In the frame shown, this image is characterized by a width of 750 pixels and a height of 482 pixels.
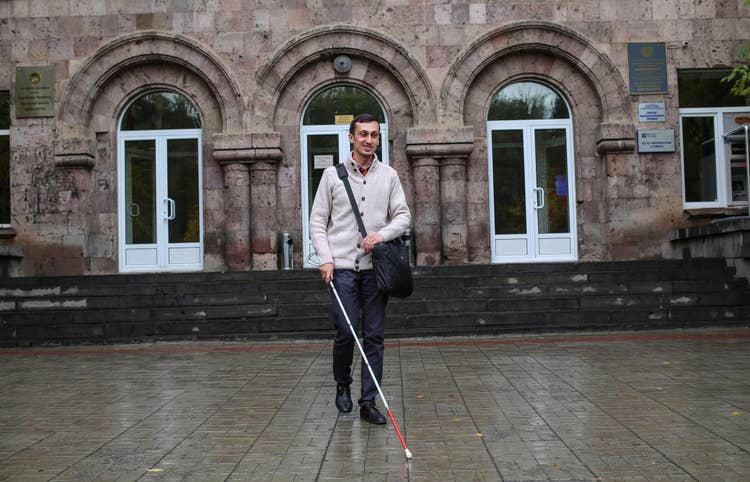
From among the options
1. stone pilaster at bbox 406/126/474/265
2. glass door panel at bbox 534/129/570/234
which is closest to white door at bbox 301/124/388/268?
stone pilaster at bbox 406/126/474/265

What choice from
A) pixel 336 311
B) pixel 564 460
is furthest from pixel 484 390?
pixel 564 460

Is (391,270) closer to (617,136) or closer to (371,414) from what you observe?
(371,414)

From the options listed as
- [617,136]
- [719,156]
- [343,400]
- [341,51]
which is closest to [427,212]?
[341,51]

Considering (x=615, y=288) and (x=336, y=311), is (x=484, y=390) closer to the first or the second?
(x=336, y=311)

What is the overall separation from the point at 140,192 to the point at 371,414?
1218 cm

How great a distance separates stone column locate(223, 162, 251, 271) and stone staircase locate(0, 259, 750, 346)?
6.70 feet

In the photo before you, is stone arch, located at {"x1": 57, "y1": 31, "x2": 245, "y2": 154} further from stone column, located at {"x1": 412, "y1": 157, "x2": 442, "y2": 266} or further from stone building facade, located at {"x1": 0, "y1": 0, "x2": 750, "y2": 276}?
stone column, located at {"x1": 412, "y1": 157, "x2": 442, "y2": 266}

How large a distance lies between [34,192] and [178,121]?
320cm

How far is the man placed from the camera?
20.9 ft

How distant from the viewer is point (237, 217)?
53.4 ft

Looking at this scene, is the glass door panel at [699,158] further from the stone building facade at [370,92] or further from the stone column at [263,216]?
the stone column at [263,216]

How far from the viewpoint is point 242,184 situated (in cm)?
1634

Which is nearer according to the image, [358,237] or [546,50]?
[358,237]

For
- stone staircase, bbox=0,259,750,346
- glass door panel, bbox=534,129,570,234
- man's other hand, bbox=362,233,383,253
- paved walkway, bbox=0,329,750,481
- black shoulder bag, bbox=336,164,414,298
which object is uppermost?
glass door panel, bbox=534,129,570,234
